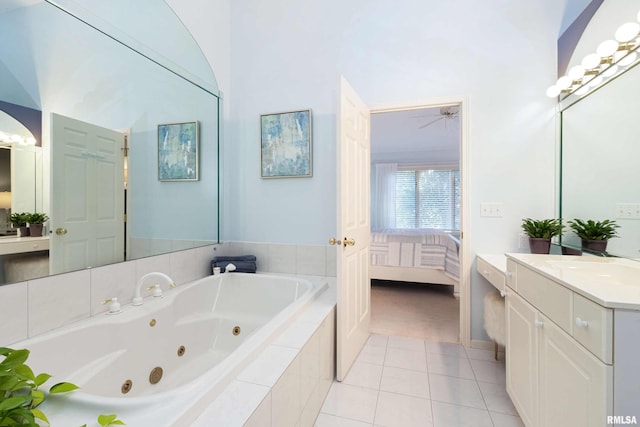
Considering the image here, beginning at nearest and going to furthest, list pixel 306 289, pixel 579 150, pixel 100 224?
1. pixel 100 224
2. pixel 579 150
3. pixel 306 289

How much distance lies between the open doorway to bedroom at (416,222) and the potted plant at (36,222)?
227cm

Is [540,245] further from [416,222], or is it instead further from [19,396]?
[416,222]

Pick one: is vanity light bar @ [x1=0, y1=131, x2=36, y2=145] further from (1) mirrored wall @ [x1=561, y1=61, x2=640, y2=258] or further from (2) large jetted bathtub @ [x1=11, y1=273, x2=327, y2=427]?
(1) mirrored wall @ [x1=561, y1=61, x2=640, y2=258]

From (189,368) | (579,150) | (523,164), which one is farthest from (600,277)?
(189,368)

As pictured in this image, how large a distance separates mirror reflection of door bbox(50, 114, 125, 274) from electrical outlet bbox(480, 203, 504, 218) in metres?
2.57

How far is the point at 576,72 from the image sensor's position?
6.18 ft

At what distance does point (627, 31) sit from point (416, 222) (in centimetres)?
510

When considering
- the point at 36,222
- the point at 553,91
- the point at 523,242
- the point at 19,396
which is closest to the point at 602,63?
the point at 553,91

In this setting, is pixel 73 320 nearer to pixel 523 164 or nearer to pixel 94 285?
pixel 94 285

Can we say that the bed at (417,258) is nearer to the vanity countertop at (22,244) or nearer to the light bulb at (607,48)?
the light bulb at (607,48)

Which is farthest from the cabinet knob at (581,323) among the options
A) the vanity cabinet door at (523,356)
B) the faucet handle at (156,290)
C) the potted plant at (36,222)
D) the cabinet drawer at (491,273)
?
the potted plant at (36,222)

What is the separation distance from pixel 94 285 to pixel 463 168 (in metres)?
2.58

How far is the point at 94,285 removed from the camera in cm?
148

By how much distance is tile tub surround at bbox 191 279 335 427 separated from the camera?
2.95ft
